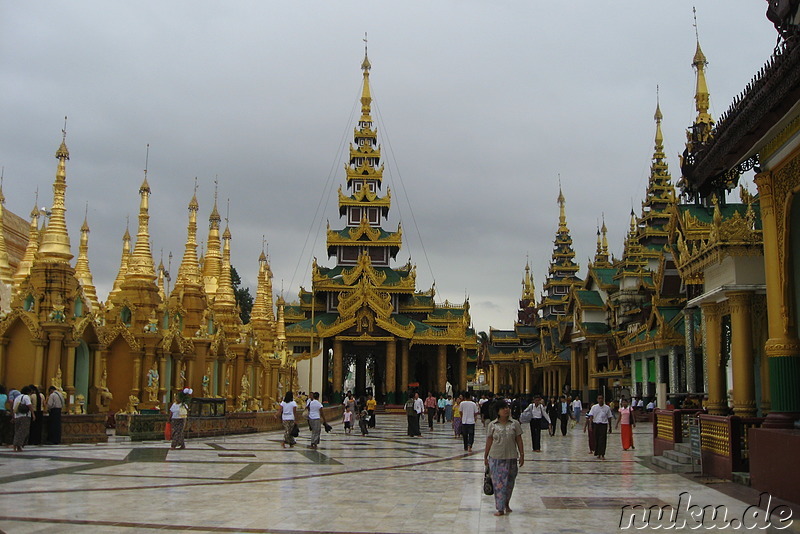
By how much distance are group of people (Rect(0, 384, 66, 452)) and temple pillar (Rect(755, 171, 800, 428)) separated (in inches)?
564

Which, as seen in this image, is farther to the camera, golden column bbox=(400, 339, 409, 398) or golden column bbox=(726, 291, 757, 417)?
golden column bbox=(400, 339, 409, 398)

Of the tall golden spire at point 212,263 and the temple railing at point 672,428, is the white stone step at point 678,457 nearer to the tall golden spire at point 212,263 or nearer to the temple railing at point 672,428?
the temple railing at point 672,428

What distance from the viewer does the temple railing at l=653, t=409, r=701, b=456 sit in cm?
1783

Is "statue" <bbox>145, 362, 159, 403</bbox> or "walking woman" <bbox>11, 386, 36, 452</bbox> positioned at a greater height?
"statue" <bbox>145, 362, 159, 403</bbox>

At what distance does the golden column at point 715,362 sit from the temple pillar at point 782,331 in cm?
403

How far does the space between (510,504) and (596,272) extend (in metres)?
50.1

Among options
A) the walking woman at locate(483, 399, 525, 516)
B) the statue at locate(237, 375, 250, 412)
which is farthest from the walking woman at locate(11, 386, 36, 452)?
the statue at locate(237, 375, 250, 412)

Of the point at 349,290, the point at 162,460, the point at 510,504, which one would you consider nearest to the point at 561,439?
the point at 162,460

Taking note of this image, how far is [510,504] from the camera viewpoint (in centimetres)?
1125

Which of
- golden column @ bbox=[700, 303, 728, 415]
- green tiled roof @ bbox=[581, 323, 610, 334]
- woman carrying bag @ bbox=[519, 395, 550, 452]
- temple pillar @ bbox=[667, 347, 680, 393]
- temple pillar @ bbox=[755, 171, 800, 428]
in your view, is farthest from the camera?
green tiled roof @ bbox=[581, 323, 610, 334]

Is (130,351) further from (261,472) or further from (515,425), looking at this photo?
(515,425)

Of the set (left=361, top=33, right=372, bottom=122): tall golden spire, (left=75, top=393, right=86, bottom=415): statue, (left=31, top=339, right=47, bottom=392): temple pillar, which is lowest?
(left=75, top=393, right=86, bottom=415): statue

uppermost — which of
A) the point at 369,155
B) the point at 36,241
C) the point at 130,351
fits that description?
the point at 369,155

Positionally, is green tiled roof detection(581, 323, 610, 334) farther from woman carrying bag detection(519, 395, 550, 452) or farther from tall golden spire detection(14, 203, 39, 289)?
tall golden spire detection(14, 203, 39, 289)
